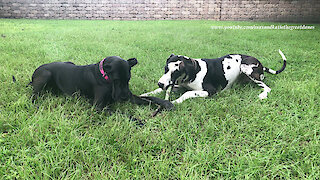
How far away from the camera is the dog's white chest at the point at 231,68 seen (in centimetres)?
318

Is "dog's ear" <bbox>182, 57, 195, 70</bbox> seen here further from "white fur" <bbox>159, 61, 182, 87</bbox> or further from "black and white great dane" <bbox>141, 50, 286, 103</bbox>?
"white fur" <bbox>159, 61, 182, 87</bbox>

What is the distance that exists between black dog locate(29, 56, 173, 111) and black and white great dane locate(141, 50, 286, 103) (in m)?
0.42

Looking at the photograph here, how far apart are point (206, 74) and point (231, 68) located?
18.9 inches

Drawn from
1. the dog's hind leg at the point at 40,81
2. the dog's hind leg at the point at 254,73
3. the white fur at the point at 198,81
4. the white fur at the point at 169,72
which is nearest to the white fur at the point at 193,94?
the white fur at the point at 198,81

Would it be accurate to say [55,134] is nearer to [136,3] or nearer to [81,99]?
[81,99]

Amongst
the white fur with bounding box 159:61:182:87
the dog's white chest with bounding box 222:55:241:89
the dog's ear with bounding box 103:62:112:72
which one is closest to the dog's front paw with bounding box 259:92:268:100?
the dog's white chest with bounding box 222:55:241:89

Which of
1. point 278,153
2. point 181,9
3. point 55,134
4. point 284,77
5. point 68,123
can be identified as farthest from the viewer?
point 181,9

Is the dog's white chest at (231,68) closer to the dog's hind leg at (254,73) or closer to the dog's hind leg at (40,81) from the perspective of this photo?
A: the dog's hind leg at (254,73)

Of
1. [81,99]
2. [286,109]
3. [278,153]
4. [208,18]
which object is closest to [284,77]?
[286,109]

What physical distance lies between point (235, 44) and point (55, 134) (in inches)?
240

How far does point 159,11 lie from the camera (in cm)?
1817

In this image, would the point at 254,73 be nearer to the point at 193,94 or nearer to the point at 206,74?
the point at 206,74

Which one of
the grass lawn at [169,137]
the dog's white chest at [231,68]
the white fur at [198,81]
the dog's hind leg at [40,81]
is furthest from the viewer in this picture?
the dog's white chest at [231,68]

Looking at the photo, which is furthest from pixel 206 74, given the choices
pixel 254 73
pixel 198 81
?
pixel 254 73
